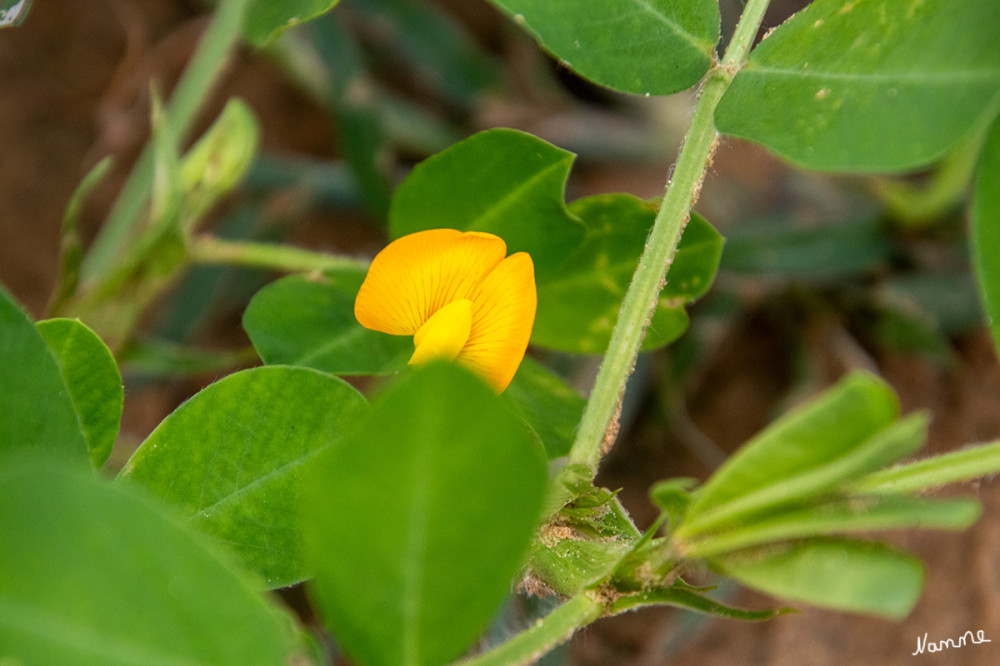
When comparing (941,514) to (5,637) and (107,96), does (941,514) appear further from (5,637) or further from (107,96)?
(107,96)

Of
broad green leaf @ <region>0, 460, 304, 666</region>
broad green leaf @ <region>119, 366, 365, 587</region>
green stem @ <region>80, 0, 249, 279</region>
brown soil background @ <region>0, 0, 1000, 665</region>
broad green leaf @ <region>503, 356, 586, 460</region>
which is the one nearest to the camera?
broad green leaf @ <region>0, 460, 304, 666</region>

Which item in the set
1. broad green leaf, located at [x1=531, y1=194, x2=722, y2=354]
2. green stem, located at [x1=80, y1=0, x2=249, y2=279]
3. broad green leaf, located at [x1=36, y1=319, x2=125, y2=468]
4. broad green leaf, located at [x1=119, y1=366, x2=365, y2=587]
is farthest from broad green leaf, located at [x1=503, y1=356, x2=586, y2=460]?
green stem, located at [x1=80, y1=0, x2=249, y2=279]

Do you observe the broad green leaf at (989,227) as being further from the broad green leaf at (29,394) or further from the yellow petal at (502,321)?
the broad green leaf at (29,394)

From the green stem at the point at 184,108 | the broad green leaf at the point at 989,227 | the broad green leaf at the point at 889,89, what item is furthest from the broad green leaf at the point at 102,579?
the green stem at the point at 184,108

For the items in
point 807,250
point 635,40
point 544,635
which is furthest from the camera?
point 807,250

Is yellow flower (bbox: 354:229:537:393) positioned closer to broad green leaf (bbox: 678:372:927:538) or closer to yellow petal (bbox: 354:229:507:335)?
yellow petal (bbox: 354:229:507:335)

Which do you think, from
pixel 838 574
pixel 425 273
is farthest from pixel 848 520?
pixel 425 273

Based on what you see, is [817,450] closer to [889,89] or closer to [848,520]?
[848,520]
